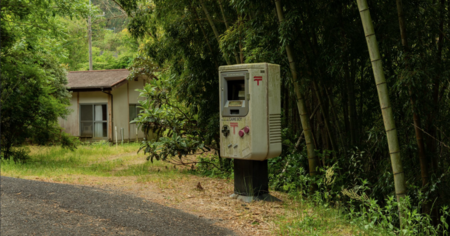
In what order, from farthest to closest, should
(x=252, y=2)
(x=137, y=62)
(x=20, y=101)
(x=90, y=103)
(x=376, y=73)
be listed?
(x=90, y=103), (x=137, y=62), (x=20, y=101), (x=252, y=2), (x=376, y=73)

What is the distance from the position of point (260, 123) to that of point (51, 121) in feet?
27.3

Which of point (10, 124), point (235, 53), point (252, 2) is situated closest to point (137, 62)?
point (10, 124)

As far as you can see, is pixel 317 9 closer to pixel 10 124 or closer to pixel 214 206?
Answer: pixel 214 206

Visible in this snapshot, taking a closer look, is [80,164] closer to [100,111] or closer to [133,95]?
[100,111]

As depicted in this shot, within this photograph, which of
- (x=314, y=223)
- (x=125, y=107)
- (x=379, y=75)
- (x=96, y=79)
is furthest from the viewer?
(x=96, y=79)

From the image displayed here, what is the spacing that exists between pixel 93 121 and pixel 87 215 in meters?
15.1

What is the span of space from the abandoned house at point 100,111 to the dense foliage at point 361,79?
11773mm

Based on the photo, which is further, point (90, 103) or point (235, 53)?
point (90, 103)

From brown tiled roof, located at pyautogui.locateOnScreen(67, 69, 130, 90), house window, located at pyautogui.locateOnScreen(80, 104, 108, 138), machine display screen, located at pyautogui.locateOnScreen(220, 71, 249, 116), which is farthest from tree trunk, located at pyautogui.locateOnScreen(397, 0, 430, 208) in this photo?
house window, located at pyautogui.locateOnScreen(80, 104, 108, 138)

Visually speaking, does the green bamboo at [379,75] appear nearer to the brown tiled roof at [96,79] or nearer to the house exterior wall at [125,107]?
the brown tiled roof at [96,79]

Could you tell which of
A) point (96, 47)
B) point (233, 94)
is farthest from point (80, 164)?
point (96, 47)

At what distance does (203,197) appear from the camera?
21.8 ft

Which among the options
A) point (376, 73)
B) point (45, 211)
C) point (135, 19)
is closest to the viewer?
point (376, 73)

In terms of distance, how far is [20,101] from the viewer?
37.1 ft
